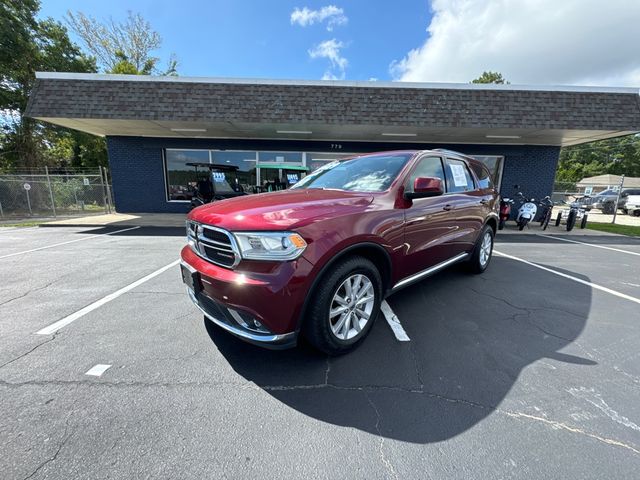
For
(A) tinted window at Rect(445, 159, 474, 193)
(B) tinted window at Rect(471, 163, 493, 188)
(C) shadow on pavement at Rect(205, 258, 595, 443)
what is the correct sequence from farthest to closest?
(B) tinted window at Rect(471, 163, 493, 188)
(A) tinted window at Rect(445, 159, 474, 193)
(C) shadow on pavement at Rect(205, 258, 595, 443)

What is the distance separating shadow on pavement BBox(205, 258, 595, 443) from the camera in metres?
1.98

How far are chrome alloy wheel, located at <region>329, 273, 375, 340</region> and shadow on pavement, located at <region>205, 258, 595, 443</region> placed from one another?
242 mm

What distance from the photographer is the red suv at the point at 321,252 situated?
83.6 inches

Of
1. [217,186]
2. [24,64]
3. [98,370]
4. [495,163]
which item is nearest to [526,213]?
[495,163]

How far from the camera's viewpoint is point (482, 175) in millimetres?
4789

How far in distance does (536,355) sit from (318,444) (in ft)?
7.25

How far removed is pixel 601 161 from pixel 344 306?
86386 mm

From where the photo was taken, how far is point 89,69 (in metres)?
20.7

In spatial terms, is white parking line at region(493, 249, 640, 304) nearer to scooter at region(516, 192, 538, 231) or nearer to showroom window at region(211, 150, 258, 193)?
scooter at region(516, 192, 538, 231)

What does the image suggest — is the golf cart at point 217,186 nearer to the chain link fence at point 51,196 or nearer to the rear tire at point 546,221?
the chain link fence at point 51,196

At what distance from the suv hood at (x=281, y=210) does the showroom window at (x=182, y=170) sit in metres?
11.2

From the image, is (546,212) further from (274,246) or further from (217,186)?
(274,246)

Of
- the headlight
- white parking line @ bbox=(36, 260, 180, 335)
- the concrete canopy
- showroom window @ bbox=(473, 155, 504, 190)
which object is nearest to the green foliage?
showroom window @ bbox=(473, 155, 504, 190)

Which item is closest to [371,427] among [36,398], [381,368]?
[381,368]
